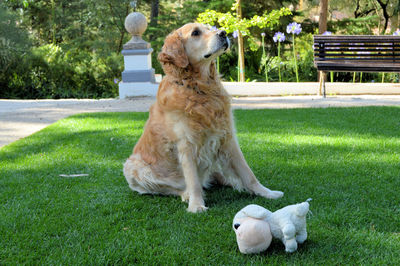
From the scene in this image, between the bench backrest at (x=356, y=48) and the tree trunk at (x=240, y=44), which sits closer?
the bench backrest at (x=356, y=48)

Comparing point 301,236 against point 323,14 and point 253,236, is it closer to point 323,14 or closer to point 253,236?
point 253,236

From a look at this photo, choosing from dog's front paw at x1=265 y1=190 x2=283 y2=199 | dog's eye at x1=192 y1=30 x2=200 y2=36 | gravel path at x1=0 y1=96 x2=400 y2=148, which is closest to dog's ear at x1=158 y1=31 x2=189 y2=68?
dog's eye at x1=192 y1=30 x2=200 y2=36

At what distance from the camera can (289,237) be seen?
7.66ft

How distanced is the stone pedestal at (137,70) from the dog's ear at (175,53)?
633cm

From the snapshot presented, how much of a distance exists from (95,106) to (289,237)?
7251 mm

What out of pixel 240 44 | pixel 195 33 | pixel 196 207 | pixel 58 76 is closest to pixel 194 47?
pixel 195 33

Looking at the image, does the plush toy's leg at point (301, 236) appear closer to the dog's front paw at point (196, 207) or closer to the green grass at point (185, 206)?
the green grass at point (185, 206)

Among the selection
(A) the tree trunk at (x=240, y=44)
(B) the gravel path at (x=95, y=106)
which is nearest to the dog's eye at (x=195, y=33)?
(B) the gravel path at (x=95, y=106)

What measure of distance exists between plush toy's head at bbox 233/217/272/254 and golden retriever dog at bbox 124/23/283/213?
2.53ft

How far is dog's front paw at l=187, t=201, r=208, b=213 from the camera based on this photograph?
311 cm

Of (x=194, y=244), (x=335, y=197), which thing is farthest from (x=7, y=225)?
(x=335, y=197)

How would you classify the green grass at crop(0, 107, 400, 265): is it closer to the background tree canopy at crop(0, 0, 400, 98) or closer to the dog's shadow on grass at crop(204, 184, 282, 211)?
the dog's shadow on grass at crop(204, 184, 282, 211)

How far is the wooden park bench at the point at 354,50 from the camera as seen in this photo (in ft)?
29.4

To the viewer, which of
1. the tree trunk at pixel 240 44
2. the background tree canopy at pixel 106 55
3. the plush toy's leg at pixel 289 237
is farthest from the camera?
the background tree canopy at pixel 106 55
